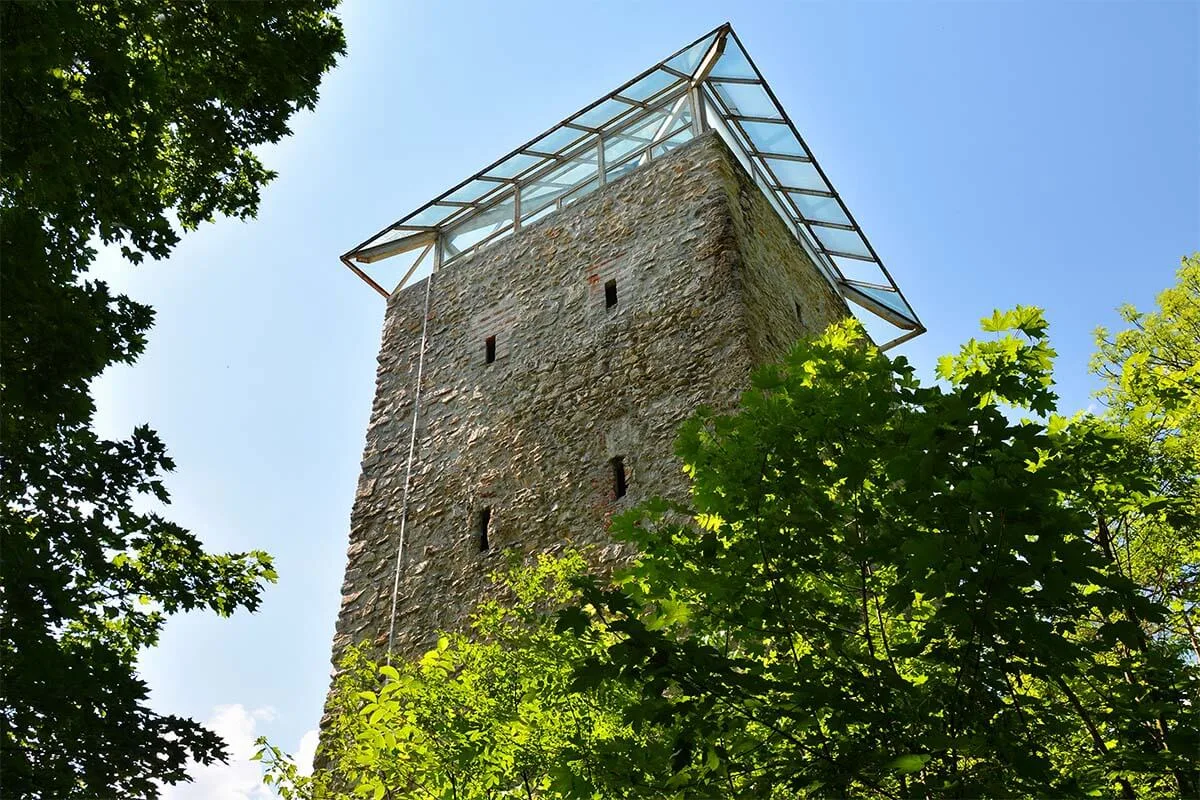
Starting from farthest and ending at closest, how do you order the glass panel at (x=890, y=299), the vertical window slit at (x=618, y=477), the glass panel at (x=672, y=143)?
1. the glass panel at (x=890, y=299)
2. the glass panel at (x=672, y=143)
3. the vertical window slit at (x=618, y=477)

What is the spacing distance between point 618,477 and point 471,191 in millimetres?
5307

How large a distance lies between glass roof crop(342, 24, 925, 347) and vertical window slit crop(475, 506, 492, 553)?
12.9 feet

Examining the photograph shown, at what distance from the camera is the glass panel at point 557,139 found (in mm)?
11375

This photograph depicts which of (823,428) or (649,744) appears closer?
(649,744)

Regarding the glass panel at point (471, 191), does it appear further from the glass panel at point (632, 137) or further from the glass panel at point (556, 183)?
the glass panel at point (632, 137)

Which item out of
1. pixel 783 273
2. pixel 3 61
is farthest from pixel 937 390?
pixel 783 273

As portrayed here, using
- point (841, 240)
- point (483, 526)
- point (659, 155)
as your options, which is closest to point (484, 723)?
point (483, 526)

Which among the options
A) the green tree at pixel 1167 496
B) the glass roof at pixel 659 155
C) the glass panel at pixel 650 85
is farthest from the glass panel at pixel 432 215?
the green tree at pixel 1167 496

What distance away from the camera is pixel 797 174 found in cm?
1147

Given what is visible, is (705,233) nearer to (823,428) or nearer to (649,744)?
(823,428)

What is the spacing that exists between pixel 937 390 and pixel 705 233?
6031mm

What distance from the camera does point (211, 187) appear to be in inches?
227

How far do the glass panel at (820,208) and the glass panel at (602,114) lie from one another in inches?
90.3

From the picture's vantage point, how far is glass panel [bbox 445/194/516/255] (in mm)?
11656
